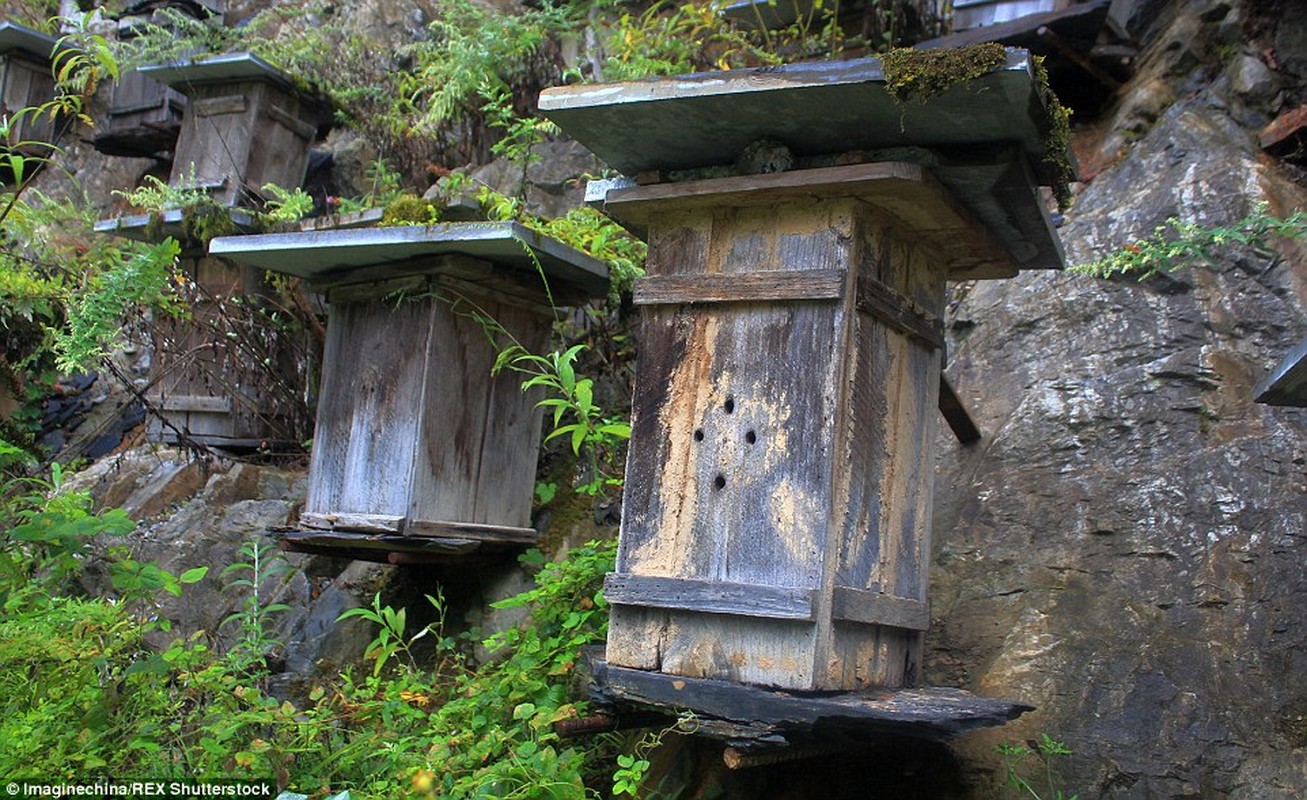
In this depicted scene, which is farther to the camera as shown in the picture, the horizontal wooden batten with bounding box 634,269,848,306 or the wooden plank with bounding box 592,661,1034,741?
the horizontal wooden batten with bounding box 634,269,848,306

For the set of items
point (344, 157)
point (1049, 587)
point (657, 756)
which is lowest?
point (657, 756)

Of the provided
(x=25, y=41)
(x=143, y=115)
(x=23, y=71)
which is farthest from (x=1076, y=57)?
(x=23, y=71)

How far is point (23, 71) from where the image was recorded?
12.1 metres

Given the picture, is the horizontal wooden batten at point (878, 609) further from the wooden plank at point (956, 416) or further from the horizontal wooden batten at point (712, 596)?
the wooden plank at point (956, 416)

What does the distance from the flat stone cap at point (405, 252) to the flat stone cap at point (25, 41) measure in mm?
7553

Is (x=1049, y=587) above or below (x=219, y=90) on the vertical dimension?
below

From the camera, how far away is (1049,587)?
5.30m

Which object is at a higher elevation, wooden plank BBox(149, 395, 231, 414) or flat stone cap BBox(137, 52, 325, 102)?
flat stone cap BBox(137, 52, 325, 102)

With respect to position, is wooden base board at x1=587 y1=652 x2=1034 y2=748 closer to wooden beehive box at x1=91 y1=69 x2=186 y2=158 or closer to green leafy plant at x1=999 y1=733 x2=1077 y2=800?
green leafy plant at x1=999 y1=733 x2=1077 y2=800

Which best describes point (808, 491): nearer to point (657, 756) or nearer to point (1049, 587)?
point (657, 756)

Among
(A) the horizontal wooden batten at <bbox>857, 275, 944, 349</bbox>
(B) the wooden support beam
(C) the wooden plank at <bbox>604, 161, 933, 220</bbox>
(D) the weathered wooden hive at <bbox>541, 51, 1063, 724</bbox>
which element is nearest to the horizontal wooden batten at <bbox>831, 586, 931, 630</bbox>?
(D) the weathered wooden hive at <bbox>541, 51, 1063, 724</bbox>

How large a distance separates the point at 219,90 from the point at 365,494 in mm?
5931

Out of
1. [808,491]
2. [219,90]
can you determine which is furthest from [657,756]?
[219,90]

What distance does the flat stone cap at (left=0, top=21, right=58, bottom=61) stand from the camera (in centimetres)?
1164
